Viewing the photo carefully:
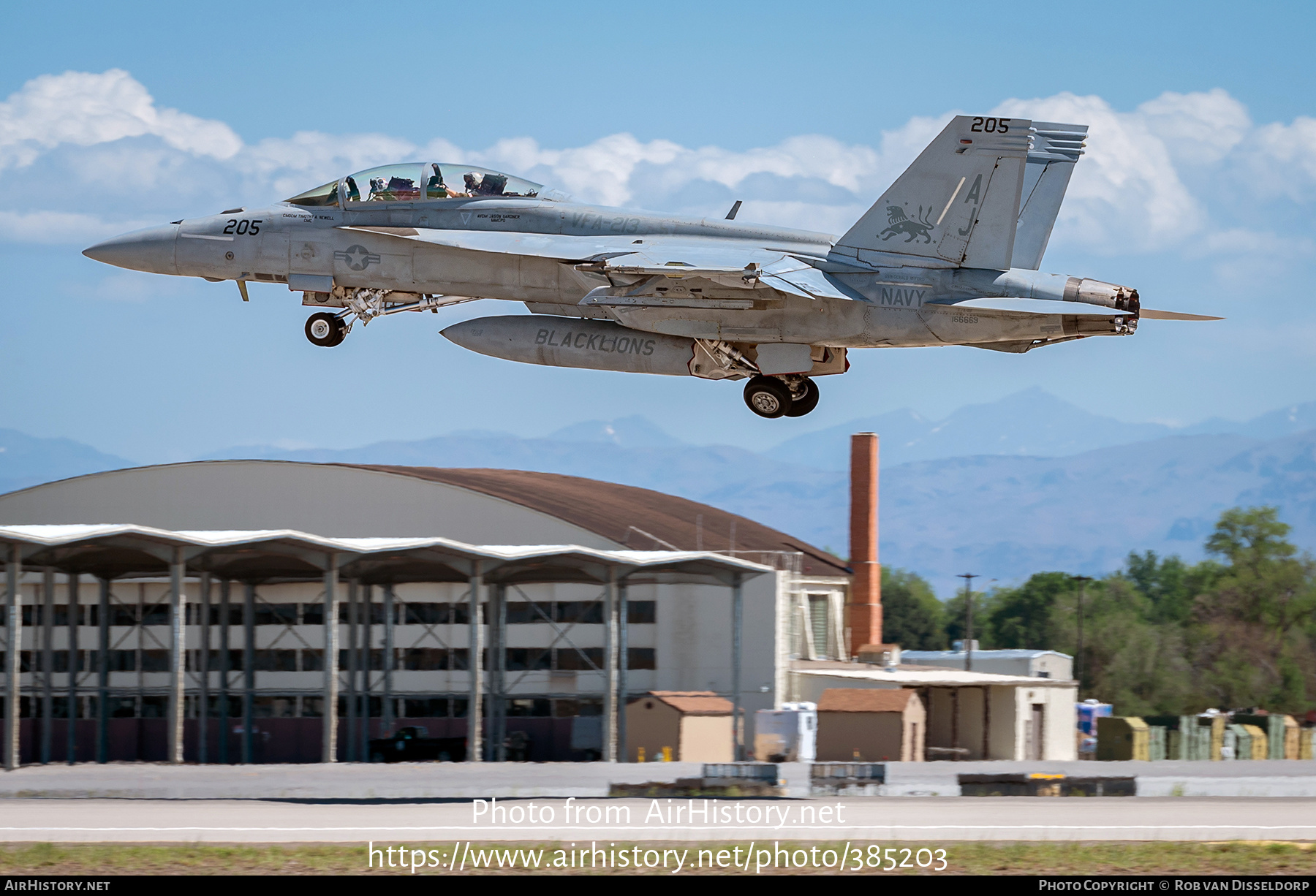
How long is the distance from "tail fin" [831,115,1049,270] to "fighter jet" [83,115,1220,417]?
25 mm

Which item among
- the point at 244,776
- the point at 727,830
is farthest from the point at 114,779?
the point at 727,830

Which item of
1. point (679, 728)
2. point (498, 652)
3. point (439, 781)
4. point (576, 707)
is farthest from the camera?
point (576, 707)

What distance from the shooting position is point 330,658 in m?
40.3

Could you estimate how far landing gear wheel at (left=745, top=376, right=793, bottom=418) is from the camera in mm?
25375

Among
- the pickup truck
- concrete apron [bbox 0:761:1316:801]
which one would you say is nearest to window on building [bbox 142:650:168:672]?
concrete apron [bbox 0:761:1316:801]

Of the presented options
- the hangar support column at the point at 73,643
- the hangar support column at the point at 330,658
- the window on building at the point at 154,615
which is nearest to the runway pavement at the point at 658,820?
the hangar support column at the point at 330,658

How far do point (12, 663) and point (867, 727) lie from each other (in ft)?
85.3

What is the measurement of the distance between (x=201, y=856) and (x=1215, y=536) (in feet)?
368

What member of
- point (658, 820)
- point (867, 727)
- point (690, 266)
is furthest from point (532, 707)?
point (690, 266)

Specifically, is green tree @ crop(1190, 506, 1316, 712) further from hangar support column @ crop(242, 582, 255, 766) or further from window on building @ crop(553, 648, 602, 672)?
hangar support column @ crop(242, 582, 255, 766)

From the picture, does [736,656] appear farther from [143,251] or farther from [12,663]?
[143,251]

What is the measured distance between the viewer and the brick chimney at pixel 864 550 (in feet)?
223

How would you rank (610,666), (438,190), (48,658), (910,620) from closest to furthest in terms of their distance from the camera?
(438,190) → (610,666) → (48,658) → (910,620)

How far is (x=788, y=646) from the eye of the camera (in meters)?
58.1
